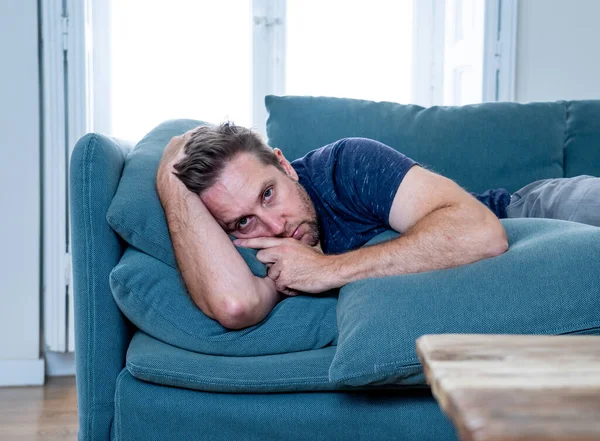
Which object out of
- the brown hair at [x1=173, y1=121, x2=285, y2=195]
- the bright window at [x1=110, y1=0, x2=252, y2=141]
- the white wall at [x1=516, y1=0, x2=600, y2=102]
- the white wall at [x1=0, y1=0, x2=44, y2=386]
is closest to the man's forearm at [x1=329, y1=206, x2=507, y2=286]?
the brown hair at [x1=173, y1=121, x2=285, y2=195]

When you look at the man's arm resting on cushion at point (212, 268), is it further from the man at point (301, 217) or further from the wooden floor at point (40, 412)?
A: the wooden floor at point (40, 412)

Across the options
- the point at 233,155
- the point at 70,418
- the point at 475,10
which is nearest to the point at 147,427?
the point at 233,155

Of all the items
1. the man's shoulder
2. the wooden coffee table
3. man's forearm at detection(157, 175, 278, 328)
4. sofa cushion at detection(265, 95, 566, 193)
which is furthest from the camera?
sofa cushion at detection(265, 95, 566, 193)

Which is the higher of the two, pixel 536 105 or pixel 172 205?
pixel 536 105

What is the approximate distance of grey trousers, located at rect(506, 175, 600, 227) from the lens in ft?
5.64

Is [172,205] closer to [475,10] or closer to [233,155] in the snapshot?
[233,155]

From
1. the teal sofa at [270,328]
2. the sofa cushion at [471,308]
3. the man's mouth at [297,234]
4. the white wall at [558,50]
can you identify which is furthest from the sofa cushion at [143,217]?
the white wall at [558,50]

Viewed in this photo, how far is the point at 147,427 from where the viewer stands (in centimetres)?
131

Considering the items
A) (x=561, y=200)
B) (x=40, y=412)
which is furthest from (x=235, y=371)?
(x=40, y=412)

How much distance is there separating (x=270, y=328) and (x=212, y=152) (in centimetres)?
45

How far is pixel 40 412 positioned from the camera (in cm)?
236

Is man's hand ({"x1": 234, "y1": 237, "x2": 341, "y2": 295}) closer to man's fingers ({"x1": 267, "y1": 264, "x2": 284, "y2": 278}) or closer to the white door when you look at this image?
man's fingers ({"x1": 267, "y1": 264, "x2": 284, "y2": 278})

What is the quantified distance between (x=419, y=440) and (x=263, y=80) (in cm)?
218

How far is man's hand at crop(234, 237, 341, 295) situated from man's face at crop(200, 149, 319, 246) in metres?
0.06
